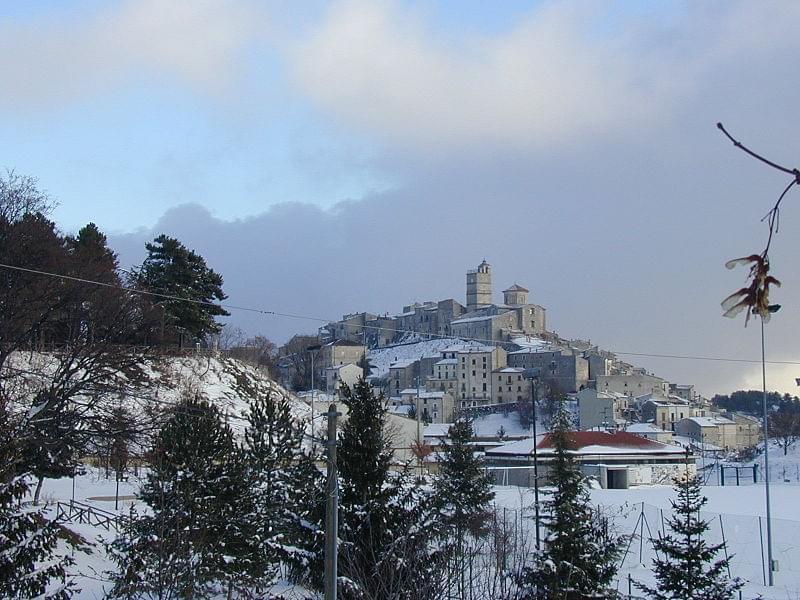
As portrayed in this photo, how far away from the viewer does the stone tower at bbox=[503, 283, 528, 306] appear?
18138cm

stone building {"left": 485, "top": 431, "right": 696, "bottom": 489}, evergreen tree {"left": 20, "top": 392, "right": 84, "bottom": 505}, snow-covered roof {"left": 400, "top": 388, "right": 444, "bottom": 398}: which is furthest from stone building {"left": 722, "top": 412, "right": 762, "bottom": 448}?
evergreen tree {"left": 20, "top": 392, "right": 84, "bottom": 505}

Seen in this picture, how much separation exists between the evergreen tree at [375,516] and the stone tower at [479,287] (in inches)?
6259

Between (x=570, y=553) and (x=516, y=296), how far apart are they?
163 metres

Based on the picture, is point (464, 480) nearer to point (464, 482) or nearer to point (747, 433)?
point (464, 482)

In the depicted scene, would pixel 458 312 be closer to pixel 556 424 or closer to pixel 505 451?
pixel 505 451

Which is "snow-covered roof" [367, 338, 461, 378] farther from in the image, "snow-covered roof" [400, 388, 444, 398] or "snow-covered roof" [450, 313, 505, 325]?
"snow-covered roof" [400, 388, 444, 398]

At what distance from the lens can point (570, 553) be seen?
19.9 meters

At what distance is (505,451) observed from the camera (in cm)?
5544

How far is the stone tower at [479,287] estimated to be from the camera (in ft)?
593

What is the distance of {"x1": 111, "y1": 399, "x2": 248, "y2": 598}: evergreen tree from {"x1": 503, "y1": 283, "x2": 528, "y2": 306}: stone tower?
528ft

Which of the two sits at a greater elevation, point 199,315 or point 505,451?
point 199,315

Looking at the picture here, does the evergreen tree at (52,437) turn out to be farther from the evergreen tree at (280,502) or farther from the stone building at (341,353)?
the stone building at (341,353)

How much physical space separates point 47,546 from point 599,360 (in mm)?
143174

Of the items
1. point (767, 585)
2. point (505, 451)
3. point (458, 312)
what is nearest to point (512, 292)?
point (458, 312)
